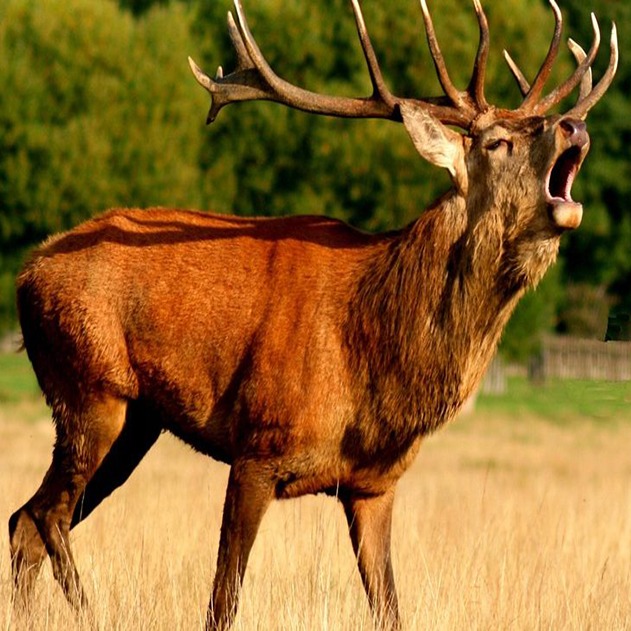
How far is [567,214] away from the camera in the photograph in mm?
5844

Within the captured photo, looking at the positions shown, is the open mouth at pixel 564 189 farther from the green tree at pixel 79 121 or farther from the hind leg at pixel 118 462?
the green tree at pixel 79 121

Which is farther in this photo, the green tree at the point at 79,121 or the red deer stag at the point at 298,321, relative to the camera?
the green tree at the point at 79,121

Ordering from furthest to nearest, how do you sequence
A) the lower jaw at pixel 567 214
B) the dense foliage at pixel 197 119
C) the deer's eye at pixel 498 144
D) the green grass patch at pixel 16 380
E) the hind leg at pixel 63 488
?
the green grass patch at pixel 16 380
the dense foliage at pixel 197 119
the hind leg at pixel 63 488
the deer's eye at pixel 498 144
the lower jaw at pixel 567 214

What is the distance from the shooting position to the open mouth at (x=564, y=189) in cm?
584

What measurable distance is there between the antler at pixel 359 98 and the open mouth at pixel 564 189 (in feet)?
1.68

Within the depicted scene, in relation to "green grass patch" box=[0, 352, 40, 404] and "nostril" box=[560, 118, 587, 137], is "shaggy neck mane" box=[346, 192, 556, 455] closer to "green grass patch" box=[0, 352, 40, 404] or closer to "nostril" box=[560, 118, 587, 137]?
"nostril" box=[560, 118, 587, 137]

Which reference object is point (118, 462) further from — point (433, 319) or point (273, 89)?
point (273, 89)

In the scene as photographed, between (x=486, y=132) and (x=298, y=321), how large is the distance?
103 centimetres

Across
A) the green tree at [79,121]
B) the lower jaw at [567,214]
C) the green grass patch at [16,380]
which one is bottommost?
the green grass patch at [16,380]

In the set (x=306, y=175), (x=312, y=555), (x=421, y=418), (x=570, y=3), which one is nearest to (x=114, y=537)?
(x=312, y=555)

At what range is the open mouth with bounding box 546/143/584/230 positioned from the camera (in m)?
5.84

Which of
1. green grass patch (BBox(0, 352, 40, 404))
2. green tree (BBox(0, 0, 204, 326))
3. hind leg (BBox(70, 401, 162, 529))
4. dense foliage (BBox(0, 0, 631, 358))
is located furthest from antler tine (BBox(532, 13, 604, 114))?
green tree (BBox(0, 0, 204, 326))

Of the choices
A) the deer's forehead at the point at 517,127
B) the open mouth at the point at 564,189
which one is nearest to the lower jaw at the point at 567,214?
the open mouth at the point at 564,189

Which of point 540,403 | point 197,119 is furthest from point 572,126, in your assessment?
point 540,403
